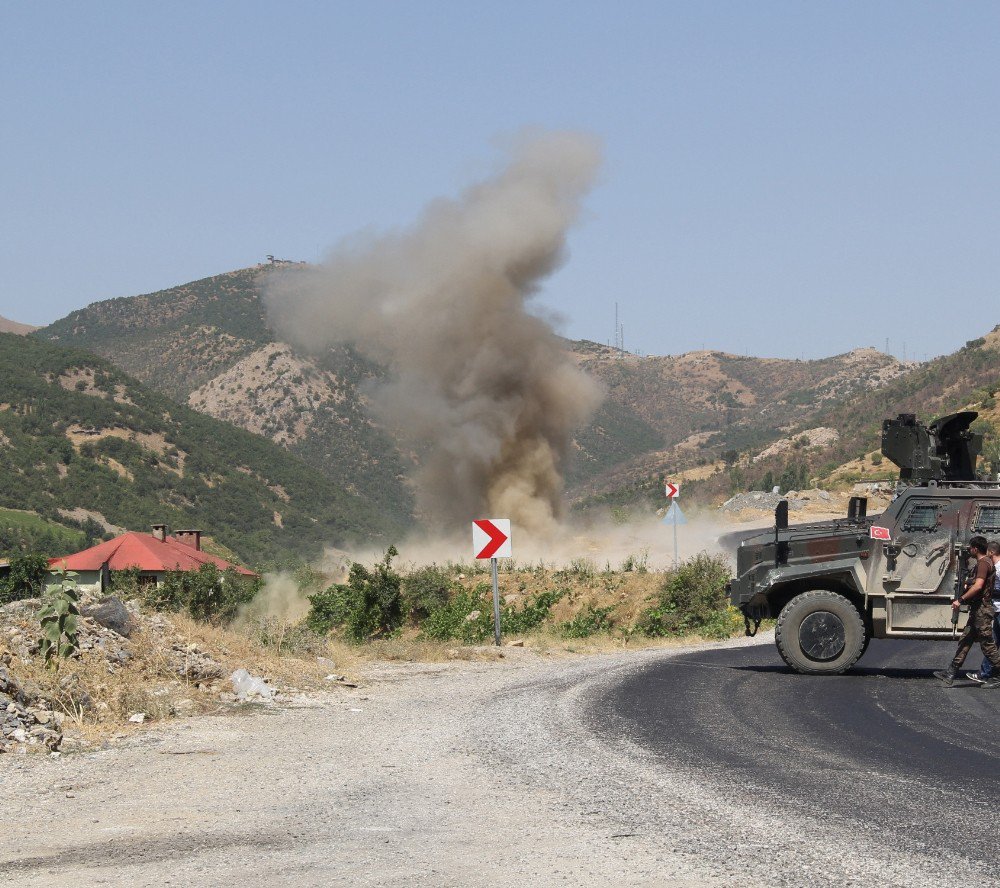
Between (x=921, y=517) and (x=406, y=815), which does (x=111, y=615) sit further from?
(x=921, y=517)

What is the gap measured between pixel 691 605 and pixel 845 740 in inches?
533

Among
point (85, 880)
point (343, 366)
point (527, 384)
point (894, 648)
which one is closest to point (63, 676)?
point (85, 880)

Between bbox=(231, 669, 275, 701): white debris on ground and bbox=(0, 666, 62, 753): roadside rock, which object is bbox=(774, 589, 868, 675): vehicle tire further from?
bbox=(0, 666, 62, 753): roadside rock

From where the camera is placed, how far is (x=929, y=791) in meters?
8.18

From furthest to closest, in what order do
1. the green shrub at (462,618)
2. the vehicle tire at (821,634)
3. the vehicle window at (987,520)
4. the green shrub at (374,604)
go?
the green shrub at (374,604) → the green shrub at (462,618) → the vehicle tire at (821,634) → the vehicle window at (987,520)

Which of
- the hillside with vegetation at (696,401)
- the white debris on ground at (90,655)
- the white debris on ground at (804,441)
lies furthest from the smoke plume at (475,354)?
the hillside with vegetation at (696,401)

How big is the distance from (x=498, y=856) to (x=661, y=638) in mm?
16138

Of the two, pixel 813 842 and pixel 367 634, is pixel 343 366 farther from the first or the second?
pixel 813 842

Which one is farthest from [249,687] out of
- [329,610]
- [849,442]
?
[849,442]

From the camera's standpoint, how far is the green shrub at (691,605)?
76.7ft

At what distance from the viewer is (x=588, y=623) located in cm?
2498

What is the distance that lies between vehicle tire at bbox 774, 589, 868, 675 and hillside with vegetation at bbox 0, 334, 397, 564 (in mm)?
67867

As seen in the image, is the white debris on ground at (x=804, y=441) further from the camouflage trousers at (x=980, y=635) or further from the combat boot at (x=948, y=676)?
the camouflage trousers at (x=980, y=635)

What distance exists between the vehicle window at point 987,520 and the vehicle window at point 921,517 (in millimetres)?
463
